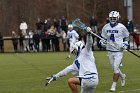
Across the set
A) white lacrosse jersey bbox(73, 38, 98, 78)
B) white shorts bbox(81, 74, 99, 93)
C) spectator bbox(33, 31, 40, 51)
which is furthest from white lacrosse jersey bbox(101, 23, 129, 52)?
spectator bbox(33, 31, 40, 51)

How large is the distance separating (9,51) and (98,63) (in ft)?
52.1

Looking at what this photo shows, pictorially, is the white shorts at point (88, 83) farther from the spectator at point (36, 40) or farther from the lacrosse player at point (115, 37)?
the spectator at point (36, 40)

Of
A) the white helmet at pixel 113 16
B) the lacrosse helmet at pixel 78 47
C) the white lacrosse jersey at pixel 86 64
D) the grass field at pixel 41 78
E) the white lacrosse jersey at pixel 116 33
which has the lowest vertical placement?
the grass field at pixel 41 78

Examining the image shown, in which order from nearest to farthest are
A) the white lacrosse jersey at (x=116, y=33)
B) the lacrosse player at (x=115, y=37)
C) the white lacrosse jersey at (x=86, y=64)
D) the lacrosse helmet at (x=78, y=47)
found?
the white lacrosse jersey at (x=86, y=64), the lacrosse helmet at (x=78, y=47), the lacrosse player at (x=115, y=37), the white lacrosse jersey at (x=116, y=33)

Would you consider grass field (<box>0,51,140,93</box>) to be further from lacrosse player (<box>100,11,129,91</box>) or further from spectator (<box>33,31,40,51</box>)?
spectator (<box>33,31,40,51</box>)

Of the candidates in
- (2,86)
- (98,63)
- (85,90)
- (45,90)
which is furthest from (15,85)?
(98,63)

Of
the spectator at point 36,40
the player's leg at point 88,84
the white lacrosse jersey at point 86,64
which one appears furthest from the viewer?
the spectator at point 36,40

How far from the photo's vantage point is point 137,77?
20.3m

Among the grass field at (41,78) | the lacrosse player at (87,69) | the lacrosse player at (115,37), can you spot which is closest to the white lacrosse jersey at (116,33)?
the lacrosse player at (115,37)

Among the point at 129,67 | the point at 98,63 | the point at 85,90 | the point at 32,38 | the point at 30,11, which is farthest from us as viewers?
the point at 30,11

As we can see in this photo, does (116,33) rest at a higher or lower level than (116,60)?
higher

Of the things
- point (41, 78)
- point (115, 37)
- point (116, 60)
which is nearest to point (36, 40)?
point (41, 78)

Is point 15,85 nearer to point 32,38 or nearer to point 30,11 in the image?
point 32,38

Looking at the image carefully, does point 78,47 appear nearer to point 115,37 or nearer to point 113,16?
point 113,16
